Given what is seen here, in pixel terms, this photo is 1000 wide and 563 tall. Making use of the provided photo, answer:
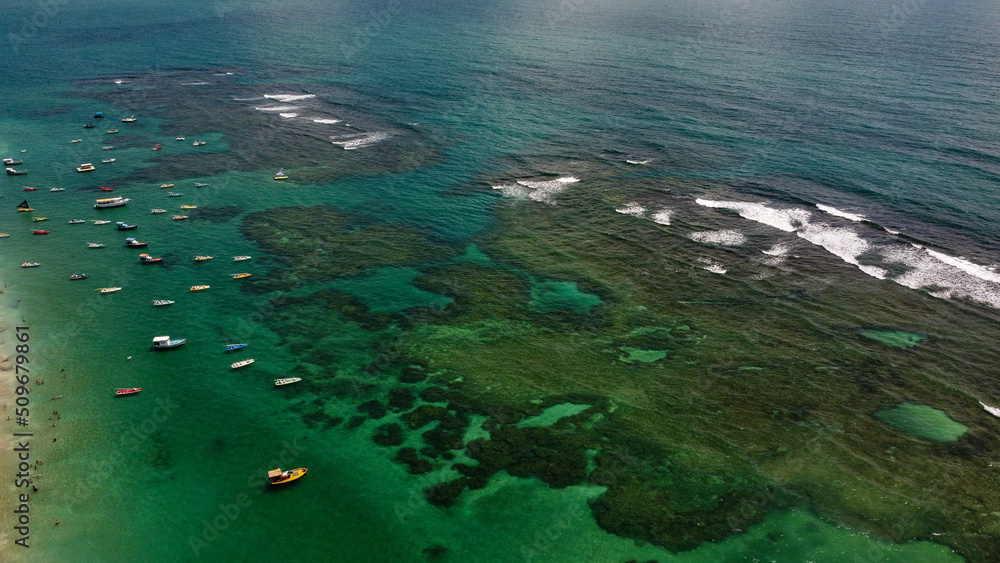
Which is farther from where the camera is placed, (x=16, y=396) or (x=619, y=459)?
(x=16, y=396)

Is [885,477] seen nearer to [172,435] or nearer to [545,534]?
[545,534]

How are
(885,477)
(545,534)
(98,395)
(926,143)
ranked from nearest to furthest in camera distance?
1. (545,534)
2. (885,477)
3. (98,395)
4. (926,143)

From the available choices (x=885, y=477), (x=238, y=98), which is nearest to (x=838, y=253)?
(x=885, y=477)

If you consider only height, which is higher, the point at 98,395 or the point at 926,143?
the point at 926,143

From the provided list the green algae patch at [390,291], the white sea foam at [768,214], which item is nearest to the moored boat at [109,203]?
the green algae patch at [390,291]

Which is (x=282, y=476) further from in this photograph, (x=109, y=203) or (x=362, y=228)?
(x=109, y=203)

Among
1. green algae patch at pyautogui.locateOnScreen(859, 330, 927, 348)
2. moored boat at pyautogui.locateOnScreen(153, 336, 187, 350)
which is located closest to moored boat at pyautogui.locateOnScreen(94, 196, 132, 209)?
moored boat at pyautogui.locateOnScreen(153, 336, 187, 350)

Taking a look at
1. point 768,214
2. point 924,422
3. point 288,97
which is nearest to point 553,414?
point 924,422

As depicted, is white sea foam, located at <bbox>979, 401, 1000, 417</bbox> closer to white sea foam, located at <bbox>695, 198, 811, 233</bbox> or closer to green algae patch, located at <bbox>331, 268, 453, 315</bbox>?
white sea foam, located at <bbox>695, 198, 811, 233</bbox>
